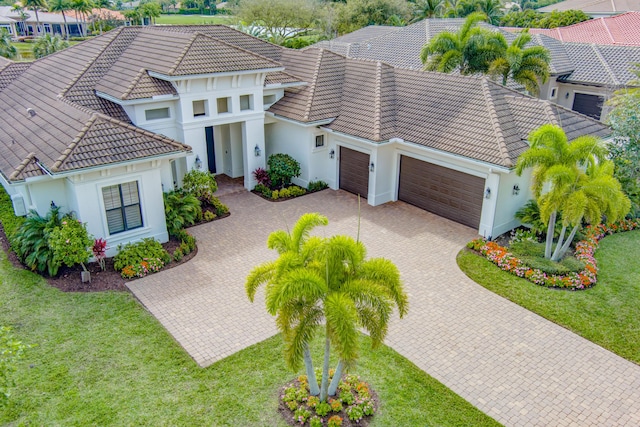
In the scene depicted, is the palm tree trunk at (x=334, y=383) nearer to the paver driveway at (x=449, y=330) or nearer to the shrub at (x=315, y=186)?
the paver driveway at (x=449, y=330)

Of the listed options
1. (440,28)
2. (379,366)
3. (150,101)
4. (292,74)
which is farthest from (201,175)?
(440,28)

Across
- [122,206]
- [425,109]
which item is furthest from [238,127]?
[425,109]

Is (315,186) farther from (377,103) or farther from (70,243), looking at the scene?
(70,243)

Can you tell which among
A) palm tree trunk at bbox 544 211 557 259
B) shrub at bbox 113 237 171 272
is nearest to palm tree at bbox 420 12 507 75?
palm tree trunk at bbox 544 211 557 259

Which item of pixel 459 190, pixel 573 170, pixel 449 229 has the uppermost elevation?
pixel 573 170

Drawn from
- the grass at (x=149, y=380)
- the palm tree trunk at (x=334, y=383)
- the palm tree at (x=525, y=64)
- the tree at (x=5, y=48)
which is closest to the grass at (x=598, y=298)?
the grass at (x=149, y=380)

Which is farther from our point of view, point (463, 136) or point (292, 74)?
point (292, 74)

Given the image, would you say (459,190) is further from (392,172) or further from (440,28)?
(440,28)

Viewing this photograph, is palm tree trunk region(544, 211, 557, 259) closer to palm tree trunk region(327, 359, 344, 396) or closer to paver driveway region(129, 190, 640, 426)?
paver driveway region(129, 190, 640, 426)
